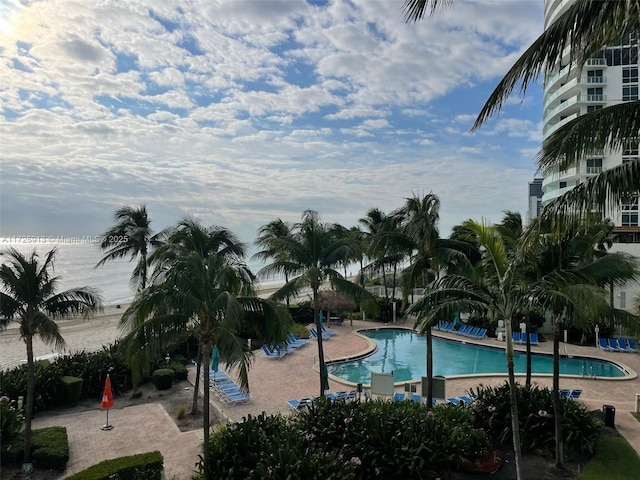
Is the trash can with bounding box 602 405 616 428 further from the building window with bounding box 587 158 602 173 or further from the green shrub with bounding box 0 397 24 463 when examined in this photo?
the building window with bounding box 587 158 602 173

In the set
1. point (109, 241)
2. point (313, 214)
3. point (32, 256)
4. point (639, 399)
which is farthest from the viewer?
point (109, 241)

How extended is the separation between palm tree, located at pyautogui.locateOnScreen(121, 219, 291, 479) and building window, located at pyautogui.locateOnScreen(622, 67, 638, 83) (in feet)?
151

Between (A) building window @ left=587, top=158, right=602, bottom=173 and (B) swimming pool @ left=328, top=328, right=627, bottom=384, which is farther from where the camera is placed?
(A) building window @ left=587, top=158, right=602, bottom=173

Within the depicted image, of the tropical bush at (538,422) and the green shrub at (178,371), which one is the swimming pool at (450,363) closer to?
the green shrub at (178,371)

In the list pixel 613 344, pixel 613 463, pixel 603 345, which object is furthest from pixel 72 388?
pixel 613 344

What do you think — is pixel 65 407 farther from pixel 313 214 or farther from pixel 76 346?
pixel 76 346

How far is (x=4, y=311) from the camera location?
11906mm

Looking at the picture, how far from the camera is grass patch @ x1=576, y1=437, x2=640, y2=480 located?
36.3ft

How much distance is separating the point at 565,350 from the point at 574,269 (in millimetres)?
17023

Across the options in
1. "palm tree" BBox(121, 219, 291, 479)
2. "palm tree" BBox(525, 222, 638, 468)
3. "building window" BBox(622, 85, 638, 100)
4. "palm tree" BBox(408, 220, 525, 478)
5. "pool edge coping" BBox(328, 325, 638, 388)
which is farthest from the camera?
"building window" BBox(622, 85, 638, 100)

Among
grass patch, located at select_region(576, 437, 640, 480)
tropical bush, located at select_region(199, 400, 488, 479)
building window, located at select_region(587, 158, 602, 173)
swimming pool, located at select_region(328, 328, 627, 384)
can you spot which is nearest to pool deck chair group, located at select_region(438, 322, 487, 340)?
swimming pool, located at select_region(328, 328, 627, 384)

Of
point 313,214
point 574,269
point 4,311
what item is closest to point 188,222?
point 313,214

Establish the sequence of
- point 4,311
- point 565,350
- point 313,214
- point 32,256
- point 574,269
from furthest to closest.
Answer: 1. point 565,350
2. point 313,214
3. point 32,256
4. point 4,311
5. point 574,269

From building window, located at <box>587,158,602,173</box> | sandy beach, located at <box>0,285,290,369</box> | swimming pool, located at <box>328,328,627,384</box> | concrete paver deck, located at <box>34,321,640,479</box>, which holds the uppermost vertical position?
building window, located at <box>587,158,602,173</box>
